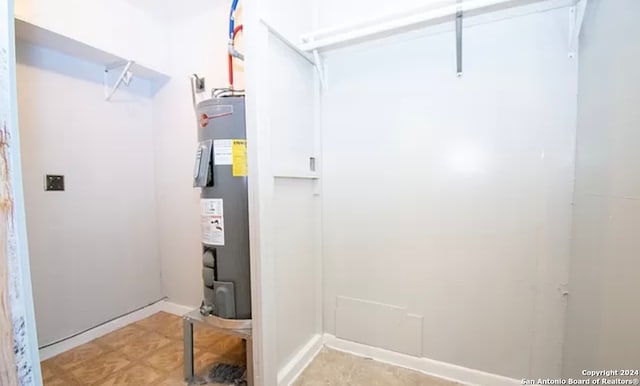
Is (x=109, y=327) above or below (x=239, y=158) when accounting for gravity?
below

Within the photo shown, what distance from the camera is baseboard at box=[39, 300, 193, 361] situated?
5.84 feet

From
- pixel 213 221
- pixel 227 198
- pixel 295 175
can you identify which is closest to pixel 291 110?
pixel 295 175

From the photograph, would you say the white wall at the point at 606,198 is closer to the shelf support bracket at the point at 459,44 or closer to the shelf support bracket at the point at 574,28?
the shelf support bracket at the point at 574,28

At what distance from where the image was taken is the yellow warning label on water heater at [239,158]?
57.1 inches

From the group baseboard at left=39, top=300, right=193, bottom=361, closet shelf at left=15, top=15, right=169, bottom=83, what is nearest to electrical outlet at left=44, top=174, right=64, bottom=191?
closet shelf at left=15, top=15, right=169, bottom=83

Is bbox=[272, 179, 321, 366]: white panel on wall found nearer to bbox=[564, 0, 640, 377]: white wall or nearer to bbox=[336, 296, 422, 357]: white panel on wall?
bbox=[336, 296, 422, 357]: white panel on wall

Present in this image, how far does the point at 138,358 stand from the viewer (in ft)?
5.74

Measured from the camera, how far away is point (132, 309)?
2.22m

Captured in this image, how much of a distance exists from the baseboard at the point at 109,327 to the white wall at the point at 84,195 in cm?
5

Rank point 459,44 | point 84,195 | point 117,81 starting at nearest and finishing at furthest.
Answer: point 459,44 < point 84,195 < point 117,81

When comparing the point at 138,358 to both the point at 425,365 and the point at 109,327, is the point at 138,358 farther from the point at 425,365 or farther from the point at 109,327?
the point at 425,365

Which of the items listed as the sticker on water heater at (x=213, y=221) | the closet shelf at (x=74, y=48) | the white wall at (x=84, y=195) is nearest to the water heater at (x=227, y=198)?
the sticker on water heater at (x=213, y=221)

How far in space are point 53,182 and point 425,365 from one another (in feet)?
8.41

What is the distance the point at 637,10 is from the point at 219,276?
1880 millimetres
